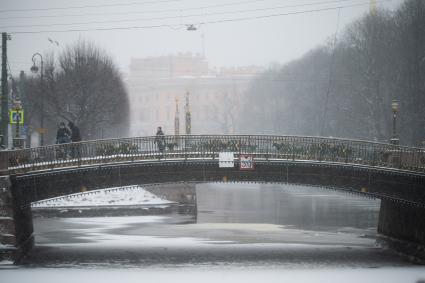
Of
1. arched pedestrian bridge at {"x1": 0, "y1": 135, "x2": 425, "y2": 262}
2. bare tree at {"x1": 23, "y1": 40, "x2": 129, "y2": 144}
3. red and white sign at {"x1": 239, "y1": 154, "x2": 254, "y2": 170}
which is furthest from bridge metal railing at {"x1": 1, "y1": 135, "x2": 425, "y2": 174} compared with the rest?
bare tree at {"x1": 23, "y1": 40, "x2": 129, "y2": 144}

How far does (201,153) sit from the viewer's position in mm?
47719

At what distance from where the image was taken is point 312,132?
112188 mm

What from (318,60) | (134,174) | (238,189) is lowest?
(238,189)

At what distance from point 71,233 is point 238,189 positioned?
43.9 meters

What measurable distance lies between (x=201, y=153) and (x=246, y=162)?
2.51m

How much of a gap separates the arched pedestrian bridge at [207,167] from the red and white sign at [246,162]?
17 cm

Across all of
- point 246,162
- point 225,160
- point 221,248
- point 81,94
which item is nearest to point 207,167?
point 225,160

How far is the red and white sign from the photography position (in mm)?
47062

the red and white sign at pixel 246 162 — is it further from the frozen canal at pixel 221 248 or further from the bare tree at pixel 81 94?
the bare tree at pixel 81 94

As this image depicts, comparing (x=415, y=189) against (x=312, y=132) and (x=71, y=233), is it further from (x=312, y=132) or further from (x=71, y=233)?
(x=312, y=132)

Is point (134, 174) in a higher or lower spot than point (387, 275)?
higher

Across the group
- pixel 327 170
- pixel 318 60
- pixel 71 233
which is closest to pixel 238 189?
pixel 318 60

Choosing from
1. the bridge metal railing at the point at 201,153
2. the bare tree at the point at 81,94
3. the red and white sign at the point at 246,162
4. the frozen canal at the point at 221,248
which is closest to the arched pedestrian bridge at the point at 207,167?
Answer: the bridge metal railing at the point at 201,153

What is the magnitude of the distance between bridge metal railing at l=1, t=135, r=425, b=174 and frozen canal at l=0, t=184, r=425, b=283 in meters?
5.00
